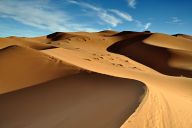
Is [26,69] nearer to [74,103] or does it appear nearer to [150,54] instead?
[74,103]

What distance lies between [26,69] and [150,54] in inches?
951

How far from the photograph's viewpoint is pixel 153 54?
34.1 m

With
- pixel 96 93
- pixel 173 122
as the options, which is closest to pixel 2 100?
pixel 96 93

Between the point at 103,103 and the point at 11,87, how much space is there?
4.61 m

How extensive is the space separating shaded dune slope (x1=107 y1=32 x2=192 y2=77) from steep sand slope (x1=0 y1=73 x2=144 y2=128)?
15.8 m

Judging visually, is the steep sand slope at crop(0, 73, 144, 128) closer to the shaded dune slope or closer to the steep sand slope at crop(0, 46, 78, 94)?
the steep sand slope at crop(0, 46, 78, 94)

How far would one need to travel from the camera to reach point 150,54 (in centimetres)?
3441

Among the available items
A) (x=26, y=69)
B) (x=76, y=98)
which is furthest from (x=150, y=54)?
(x=76, y=98)

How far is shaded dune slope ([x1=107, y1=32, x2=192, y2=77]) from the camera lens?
89.1 ft

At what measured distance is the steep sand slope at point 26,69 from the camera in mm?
11148

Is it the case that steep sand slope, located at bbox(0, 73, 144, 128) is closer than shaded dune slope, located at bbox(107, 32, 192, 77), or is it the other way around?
steep sand slope, located at bbox(0, 73, 144, 128)

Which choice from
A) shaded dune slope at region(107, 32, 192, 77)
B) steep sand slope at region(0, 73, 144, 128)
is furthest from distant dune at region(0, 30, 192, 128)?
shaded dune slope at region(107, 32, 192, 77)

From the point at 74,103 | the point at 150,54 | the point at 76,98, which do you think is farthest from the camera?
the point at 150,54

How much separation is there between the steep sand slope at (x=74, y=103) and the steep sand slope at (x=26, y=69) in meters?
0.72
